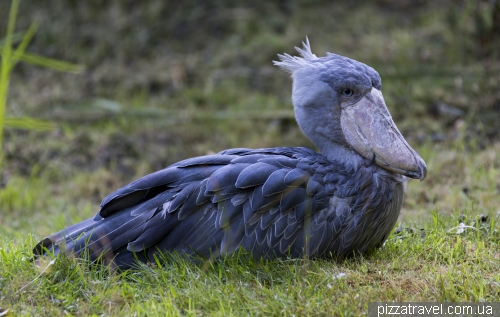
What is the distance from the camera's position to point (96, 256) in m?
3.36

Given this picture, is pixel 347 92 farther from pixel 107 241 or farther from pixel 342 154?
pixel 107 241

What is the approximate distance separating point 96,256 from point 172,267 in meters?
0.39

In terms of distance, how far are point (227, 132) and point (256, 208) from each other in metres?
3.89

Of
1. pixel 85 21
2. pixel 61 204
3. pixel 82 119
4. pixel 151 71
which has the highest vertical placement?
pixel 85 21

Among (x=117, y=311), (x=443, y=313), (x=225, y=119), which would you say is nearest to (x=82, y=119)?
(x=225, y=119)

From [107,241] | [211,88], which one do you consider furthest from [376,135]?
[211,88]

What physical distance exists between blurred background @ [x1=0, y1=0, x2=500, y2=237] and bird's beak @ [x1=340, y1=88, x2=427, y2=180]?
3.39 ft

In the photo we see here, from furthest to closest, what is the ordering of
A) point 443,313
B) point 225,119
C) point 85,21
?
point 85,21
point 225,119
point 443,313

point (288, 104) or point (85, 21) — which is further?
point (85, 21)

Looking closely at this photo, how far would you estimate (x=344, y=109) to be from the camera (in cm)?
374

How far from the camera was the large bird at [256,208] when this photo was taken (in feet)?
11.0

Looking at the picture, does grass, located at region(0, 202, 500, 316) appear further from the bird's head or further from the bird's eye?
the bird's eye

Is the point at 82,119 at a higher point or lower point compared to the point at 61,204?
higher

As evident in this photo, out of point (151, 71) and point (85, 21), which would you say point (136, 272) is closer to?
point (151, 71)
